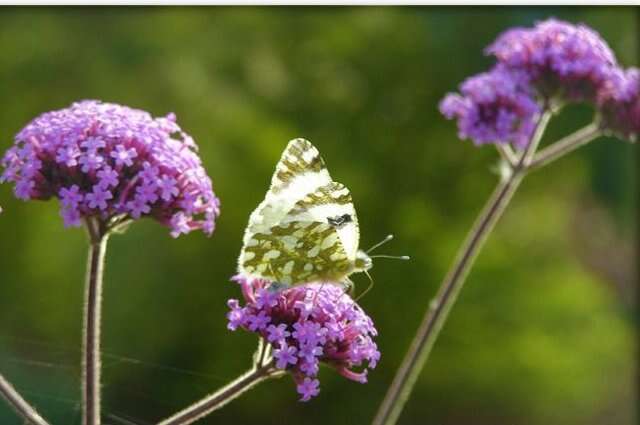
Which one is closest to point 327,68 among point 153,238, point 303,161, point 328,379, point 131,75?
point 131,75

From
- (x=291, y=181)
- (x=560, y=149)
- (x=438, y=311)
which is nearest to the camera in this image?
(x=291, y=181)

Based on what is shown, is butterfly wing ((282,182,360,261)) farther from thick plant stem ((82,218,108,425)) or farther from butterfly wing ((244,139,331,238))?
thick plant stem ((82,218,108,425))

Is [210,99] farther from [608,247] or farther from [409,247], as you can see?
[608,247]

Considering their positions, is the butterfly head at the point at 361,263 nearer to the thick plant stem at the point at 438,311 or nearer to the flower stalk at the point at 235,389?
the flower stalk at the point at 235,389

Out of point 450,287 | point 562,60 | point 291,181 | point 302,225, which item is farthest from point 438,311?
point 562,60

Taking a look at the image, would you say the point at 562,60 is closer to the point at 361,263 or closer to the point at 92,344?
the point at 361,263

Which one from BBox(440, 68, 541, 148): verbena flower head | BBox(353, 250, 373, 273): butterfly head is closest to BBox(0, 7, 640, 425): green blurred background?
BBox(440, 68, 541, 148): verbena flower head
